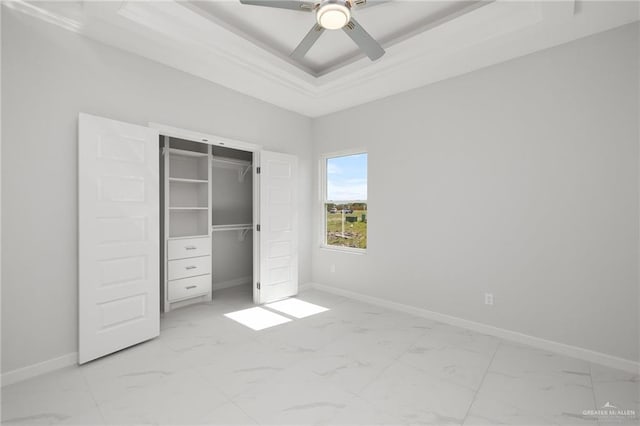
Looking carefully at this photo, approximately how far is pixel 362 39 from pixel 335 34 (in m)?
0.87

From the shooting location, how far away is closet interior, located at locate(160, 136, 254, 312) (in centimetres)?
376

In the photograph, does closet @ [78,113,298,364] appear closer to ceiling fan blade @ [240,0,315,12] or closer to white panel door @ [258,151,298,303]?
white panel door @ [258,151,298,303]

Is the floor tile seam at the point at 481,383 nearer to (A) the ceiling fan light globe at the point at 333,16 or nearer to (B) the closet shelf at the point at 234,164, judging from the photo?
(A) the ceiling fan light globe at the point at 333,16

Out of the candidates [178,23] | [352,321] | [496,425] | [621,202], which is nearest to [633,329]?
[621,202]

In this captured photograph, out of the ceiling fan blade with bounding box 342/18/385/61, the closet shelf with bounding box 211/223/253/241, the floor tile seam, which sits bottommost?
the floor tile seam

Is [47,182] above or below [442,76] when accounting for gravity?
below

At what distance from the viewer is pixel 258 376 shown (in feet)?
7.39

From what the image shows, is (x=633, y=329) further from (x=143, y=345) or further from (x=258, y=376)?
(x=143, y=345)

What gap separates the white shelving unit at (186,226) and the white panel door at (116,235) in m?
0.93

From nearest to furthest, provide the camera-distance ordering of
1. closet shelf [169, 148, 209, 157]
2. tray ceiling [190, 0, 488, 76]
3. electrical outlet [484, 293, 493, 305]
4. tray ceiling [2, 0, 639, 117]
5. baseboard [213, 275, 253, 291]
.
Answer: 1. tray ceiling [2, 0, 639, 117]
2. tray ceiling [190, 0, 488, 76]
3. electrical outlet [484, 293, 493, 305]
4. closet shelf [169, 148, 209, 157]
5. baseboard [213, 275, 253, 291]

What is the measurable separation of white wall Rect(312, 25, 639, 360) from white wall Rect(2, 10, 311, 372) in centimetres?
308

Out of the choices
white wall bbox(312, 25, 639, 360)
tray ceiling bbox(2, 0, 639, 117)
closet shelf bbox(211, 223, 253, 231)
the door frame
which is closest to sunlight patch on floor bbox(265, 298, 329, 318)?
the door frame

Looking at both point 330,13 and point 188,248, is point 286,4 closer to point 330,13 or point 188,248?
point 330,13

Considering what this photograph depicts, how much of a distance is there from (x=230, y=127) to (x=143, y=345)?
8.46 feet
